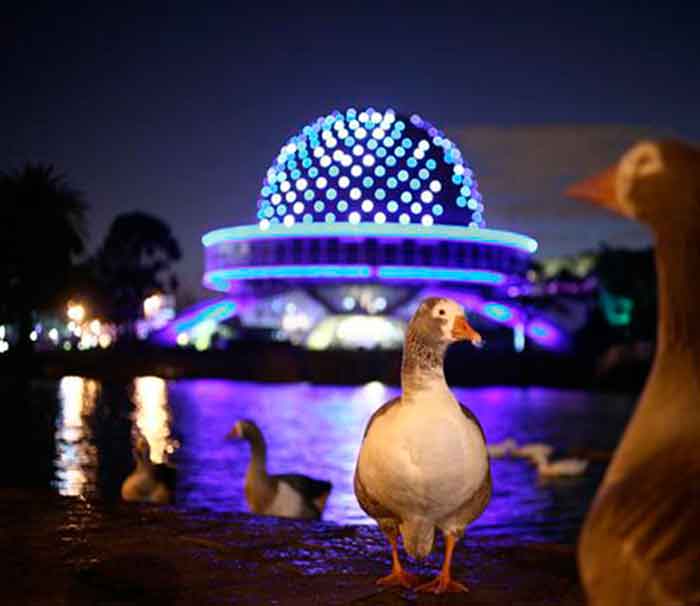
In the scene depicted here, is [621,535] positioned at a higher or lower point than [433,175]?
lower

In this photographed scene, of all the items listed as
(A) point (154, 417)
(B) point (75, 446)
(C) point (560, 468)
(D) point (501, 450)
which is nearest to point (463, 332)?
(C) point (560, 468)

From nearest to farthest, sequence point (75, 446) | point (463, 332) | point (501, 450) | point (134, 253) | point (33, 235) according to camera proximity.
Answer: point (463, 332), point (75, 446), point (501, 450), point (33, 235), point (134, 253)

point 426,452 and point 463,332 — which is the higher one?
point 463,332

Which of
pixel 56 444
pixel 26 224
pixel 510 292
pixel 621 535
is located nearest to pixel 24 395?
pixel 26 224

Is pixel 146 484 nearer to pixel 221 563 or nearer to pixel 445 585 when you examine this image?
pixel 221 563

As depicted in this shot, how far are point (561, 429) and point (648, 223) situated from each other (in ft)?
68.2

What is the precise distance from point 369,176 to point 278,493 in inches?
2959

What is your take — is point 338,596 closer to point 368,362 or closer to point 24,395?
point 24,395

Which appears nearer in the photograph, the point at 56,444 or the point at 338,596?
the point at 338,596

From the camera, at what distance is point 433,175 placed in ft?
279

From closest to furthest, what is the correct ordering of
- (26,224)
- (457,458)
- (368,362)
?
(457,458) → (26,224) → (368,362)

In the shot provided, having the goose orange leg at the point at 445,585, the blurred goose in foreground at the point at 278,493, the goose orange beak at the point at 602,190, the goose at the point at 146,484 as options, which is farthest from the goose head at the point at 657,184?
the goose at the point at 146,484

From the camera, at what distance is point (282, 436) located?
1923cm

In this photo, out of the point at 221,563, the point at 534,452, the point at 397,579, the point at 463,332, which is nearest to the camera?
the point at 463,332
